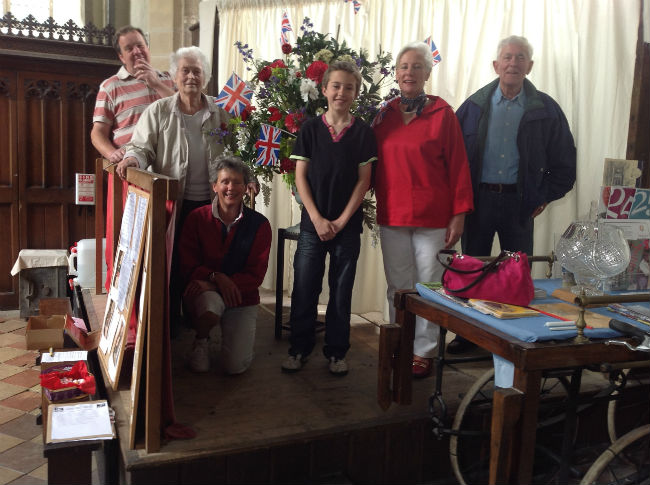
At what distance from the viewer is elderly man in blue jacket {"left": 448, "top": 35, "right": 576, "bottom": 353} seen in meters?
2.76

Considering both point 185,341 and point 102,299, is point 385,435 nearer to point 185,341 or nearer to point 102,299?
point 185,341

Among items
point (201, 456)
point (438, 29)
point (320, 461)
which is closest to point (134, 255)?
point (201, 456)

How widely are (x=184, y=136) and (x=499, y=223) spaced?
4.89ft

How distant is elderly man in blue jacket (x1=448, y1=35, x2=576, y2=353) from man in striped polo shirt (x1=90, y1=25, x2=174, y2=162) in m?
1.59

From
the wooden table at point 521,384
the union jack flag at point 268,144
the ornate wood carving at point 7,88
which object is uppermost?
the ornate wood carving at point 7,88

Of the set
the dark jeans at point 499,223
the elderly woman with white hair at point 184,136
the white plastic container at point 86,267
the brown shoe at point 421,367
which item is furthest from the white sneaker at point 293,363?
the white plastic container at point 86,267

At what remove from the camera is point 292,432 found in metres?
2.06

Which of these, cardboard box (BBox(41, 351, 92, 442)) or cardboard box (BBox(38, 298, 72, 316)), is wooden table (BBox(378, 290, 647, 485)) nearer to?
cardboard box (BBox(41, 351, 92, 442))

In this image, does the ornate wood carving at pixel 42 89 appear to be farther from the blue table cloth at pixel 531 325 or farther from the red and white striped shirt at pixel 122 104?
the blue table cloth at pixel 531 325

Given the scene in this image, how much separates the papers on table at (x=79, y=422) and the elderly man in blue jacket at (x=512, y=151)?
1796mm

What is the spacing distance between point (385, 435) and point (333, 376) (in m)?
0.47

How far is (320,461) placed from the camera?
6.84 feet

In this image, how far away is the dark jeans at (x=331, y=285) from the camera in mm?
2533

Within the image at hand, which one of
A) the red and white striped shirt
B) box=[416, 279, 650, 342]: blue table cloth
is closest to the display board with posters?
the red and white striped shirt
